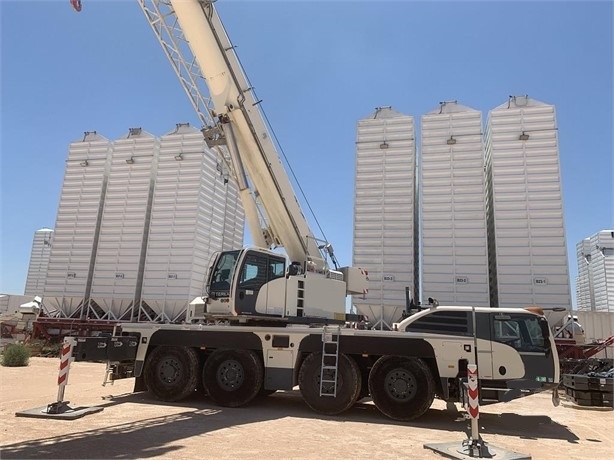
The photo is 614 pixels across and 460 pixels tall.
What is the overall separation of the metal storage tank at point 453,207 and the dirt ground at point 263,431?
6.30m

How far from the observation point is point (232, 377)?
376 inches

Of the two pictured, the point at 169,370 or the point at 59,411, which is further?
the point at 169,370

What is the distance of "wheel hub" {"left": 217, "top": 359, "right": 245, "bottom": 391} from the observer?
31.1 feet

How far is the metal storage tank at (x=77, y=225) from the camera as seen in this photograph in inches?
867

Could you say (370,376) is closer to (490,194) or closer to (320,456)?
(320,456)

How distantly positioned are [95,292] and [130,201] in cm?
469

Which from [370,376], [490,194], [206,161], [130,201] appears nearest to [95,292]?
[130,201]

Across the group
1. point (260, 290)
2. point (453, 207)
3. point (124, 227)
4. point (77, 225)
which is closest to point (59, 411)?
point (260, 290)

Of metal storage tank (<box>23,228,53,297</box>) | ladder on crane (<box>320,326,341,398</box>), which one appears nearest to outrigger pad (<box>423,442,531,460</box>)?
ladder on crane (<box>320,326,341,398</box>)

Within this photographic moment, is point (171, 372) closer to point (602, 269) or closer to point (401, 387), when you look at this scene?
point (401, 387)

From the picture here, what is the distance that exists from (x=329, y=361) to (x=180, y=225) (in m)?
14.2

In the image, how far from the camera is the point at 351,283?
472 inches

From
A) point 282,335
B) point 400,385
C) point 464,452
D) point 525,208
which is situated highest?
point 525,208

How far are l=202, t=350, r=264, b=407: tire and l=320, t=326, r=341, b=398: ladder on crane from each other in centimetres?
143
